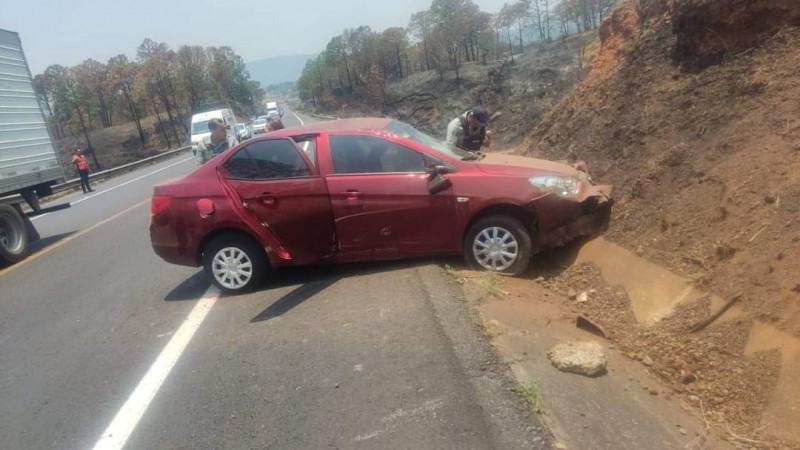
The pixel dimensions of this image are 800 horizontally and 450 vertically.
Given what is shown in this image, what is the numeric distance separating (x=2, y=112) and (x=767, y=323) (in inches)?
458

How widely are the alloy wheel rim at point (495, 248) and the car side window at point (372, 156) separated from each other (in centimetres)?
95

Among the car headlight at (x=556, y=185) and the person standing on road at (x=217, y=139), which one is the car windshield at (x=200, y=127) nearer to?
the person standing on road at (x=217, y=139)

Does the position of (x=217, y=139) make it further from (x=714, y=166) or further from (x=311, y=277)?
(x=714, y=166)

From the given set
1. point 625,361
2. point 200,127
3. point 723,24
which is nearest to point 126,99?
point 200,127

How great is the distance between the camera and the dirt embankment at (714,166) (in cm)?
446

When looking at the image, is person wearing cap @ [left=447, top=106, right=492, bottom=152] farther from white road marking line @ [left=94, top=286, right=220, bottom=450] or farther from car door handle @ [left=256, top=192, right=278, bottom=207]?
white road marking line @ [left=94, top=286, right=220, bottom=450]

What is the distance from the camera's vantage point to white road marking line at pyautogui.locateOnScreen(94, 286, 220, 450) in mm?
4031

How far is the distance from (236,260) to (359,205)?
148 centimetres

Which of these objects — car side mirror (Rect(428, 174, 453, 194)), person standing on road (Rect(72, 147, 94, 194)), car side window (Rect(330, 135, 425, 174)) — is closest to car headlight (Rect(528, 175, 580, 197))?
car side mirror (Rect(428, 174, 453, 194))

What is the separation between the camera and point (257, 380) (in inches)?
179

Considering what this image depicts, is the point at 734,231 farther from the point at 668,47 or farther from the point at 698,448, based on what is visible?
the point at 668,47

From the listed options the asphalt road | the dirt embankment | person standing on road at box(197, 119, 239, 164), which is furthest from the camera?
person standing on road at box(197, 119, 239, 164)

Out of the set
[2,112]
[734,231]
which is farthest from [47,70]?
[734,231]

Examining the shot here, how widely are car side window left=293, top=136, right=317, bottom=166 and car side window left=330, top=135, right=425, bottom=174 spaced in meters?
0.19
